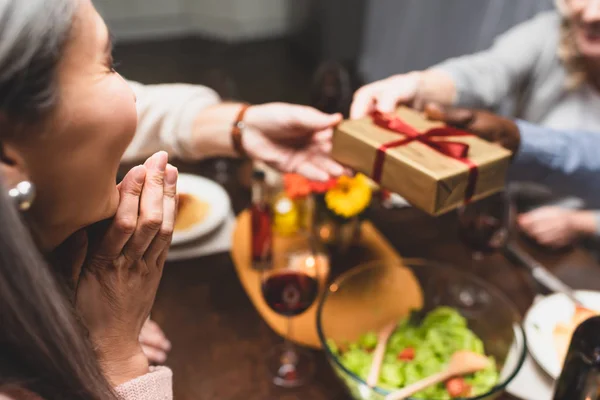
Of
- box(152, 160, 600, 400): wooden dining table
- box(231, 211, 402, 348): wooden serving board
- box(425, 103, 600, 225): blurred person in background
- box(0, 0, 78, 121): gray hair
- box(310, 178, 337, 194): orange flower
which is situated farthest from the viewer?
box(425, 103, 600, 225): blurred person in background

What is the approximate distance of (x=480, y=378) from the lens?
2.74 ft

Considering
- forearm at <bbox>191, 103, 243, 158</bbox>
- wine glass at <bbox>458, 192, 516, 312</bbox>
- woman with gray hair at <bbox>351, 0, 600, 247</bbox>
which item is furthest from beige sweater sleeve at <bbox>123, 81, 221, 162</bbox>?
wine glass at <bbox>458, 192, 516, 312</bbox>

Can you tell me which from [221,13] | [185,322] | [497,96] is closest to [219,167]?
[185,322]

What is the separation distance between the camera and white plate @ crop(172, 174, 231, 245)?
1.13 meters

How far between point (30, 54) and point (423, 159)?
55 cm

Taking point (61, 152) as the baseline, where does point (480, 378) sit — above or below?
below

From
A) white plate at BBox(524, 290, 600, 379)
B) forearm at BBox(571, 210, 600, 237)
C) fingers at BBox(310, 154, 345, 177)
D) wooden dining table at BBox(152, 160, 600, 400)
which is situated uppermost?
fingers at BBox(310, 154, 345, 177)

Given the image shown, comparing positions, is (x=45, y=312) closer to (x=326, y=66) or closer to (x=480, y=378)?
(x=480, y=378)

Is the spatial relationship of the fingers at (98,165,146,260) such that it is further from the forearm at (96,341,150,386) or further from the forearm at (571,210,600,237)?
the forearm at (571,210,600,237)

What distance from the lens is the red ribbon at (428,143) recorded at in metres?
0.78

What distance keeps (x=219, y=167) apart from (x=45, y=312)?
3.39ft

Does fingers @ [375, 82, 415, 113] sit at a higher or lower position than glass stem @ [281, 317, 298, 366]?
higher

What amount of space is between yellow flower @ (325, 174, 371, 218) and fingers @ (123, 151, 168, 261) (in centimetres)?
61

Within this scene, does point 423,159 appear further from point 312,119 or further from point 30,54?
point 30,54
